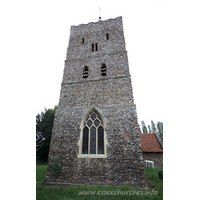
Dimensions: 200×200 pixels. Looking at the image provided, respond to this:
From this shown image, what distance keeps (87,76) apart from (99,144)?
212 inches

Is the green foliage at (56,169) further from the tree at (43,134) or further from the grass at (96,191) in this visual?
the tree at (43,134)

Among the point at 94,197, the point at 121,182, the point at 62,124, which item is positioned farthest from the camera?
the point at 62,124

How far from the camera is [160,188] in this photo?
5465 mm

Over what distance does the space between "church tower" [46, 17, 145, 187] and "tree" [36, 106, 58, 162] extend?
9.44 m

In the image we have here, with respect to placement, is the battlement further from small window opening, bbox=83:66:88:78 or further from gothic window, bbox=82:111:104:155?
gothic window, bbox=82:111:104:155

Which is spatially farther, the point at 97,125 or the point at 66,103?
the point at 66,103

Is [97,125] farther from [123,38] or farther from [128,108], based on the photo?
[123,38]

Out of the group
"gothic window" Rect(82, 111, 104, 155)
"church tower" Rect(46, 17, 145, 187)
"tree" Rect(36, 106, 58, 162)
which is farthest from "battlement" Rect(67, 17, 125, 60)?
"tree" Rect(36, 106, 58, 162)

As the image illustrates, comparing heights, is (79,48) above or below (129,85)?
above

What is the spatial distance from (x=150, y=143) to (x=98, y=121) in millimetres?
9938

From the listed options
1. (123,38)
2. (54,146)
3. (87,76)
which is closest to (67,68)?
(87,76)

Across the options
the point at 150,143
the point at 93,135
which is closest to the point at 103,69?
the point at 93,135

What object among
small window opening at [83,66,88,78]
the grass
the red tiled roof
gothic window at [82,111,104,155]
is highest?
small window opening at [83,66,88,78]

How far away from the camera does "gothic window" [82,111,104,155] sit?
7.06 metres
